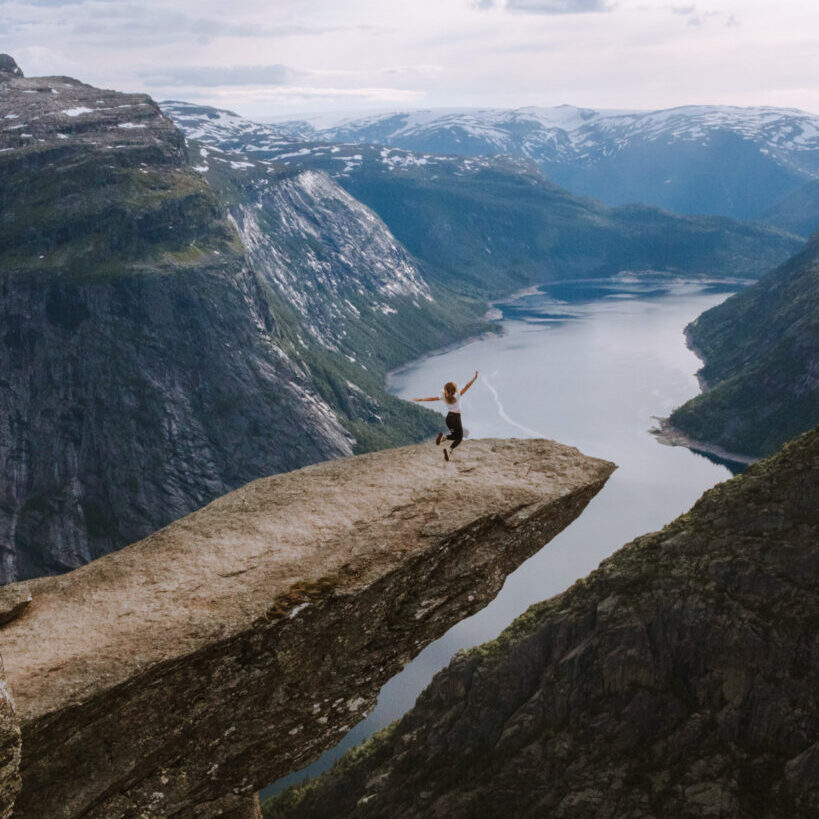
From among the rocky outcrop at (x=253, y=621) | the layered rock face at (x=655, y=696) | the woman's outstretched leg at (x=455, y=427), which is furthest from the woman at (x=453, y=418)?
the layered rock face at (x=655, y=696)

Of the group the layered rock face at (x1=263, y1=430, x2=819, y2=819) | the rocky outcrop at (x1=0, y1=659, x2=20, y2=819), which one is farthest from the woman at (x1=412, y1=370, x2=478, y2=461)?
the layered rock face at (x1=263, y1=430, x2=819, y2=819)

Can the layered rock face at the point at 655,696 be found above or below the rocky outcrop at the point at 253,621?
below

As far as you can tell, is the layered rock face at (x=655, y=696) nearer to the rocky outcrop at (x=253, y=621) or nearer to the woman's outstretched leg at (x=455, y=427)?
the rocky outcrop at (x=253, y=621)

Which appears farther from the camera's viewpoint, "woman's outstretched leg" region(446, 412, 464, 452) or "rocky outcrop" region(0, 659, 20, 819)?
"woman's outstretched leg" region(446, 412, 464, 452)

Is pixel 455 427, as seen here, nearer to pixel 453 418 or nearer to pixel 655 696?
pixel 453 418

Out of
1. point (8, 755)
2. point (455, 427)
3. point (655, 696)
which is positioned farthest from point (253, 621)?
point (655, 696)

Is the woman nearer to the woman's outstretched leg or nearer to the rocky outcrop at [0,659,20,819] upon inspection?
the woman's outstretched leg
